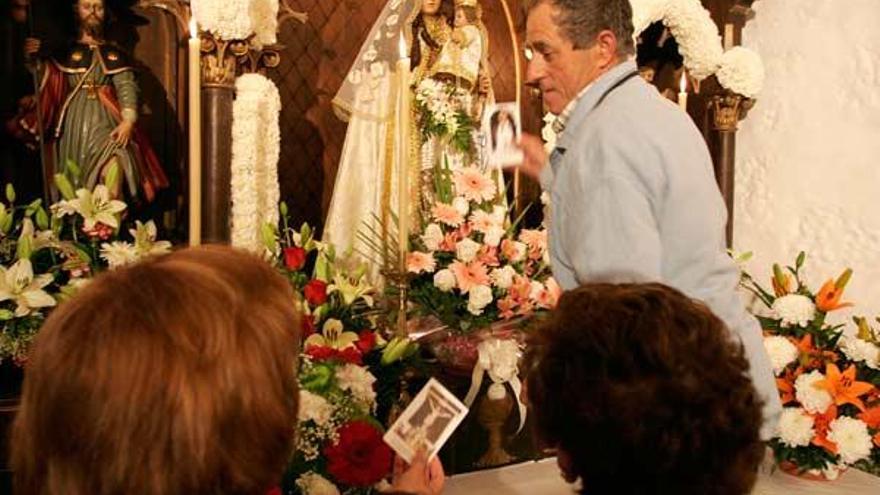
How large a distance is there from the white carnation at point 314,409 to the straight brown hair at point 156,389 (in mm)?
611

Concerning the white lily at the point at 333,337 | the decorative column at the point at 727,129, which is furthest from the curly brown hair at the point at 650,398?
the decorative column at the point at 727,129

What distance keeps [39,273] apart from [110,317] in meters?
1.13

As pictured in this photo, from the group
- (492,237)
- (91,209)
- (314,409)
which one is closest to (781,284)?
(492,237)

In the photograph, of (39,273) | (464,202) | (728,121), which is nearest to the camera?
(39,273)

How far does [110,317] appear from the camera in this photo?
2.43ft

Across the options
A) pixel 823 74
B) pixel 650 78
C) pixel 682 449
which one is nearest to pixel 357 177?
pixel 650 78

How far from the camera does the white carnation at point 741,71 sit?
9.68 feet

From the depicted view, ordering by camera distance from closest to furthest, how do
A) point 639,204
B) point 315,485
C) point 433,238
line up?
point 639,204 → point 315,485 → point 433,238

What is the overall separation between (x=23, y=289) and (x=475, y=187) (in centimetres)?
107

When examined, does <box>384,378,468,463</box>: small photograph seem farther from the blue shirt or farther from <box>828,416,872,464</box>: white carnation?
<box>828,416,872,464</box>: white carnation

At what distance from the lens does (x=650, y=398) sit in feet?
2.78

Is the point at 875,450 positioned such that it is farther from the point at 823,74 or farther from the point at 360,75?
the point at 360,75

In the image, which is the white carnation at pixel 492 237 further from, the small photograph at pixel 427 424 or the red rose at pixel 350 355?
the small photograph at pixel 427 424

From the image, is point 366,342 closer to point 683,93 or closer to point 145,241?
point 145,241
